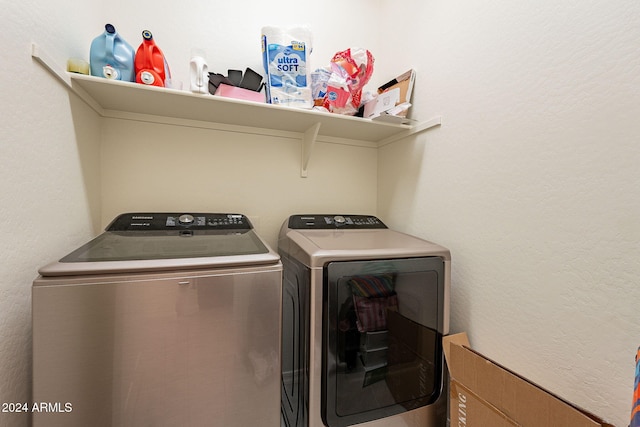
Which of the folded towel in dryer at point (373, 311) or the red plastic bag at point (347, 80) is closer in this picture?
the folded towel in dryer at point (373, 311)

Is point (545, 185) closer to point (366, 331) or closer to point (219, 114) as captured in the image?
point (366, 331)

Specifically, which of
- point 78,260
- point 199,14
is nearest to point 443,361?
point 78,260

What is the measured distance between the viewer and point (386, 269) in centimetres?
99

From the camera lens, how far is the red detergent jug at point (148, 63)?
1.05 meters

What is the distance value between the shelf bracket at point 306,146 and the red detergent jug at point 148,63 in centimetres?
71

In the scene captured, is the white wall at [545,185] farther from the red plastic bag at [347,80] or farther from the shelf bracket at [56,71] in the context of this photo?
the shelf bracket at [56,71]

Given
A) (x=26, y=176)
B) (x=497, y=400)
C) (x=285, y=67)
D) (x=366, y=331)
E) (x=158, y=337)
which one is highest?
(x=285, y=67)

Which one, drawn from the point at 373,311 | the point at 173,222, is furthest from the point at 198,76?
the point at 373,311

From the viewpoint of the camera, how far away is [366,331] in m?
1.02

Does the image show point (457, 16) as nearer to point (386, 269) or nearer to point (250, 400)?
point (386, 269)

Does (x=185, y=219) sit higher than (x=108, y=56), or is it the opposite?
(x=108, y=56)

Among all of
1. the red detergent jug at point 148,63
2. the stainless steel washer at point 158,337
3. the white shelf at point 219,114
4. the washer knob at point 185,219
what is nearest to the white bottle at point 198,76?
the white shelf at point 219,114

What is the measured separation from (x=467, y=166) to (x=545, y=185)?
31cm

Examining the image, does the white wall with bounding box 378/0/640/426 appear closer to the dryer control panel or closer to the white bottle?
the dryer control panel
